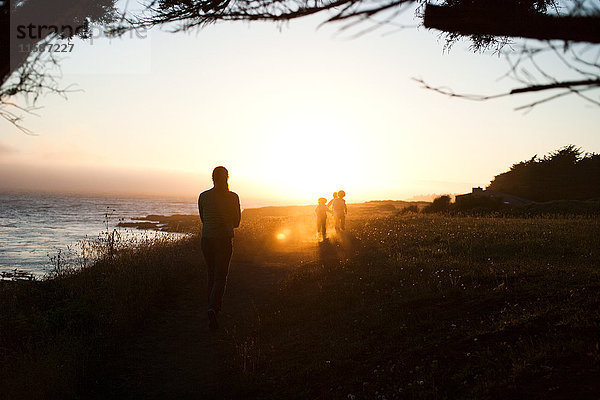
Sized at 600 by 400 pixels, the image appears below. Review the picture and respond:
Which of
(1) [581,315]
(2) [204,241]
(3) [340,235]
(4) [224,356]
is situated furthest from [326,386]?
(3) [340,235]

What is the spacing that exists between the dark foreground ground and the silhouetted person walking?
1.96ft

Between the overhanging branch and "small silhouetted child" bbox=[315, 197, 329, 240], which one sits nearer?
the overhanging branch

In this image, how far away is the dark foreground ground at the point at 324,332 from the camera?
418cm

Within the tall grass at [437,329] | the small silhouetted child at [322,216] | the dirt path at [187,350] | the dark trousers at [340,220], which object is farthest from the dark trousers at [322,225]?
the dirt path at [187,350]

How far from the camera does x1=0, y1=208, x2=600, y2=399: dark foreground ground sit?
165 inches

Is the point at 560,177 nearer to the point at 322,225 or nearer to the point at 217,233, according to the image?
the point at 322,225

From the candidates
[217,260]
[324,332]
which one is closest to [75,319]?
[217,260]

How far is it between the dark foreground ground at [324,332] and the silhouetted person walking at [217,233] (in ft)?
1.96

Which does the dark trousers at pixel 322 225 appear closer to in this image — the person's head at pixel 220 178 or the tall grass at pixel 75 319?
the tall grass at pixel 75 319

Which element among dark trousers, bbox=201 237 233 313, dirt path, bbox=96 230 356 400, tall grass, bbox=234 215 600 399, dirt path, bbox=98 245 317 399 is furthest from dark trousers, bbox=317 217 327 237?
dark trousers, bbox=201 237 233 313

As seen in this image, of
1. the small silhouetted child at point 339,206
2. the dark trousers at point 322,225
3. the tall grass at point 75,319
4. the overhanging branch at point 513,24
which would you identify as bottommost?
the tall grass at point 75,319

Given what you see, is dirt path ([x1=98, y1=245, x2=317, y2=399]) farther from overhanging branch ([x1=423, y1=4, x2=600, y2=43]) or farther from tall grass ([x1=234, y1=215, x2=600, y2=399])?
overhanging branch ([x1=423, y1=4, x2=600, y2=43])

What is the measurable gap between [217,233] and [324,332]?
2.37 m

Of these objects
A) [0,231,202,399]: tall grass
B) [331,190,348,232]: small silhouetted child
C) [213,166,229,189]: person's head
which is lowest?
[0,231,202,399]: tall grass
